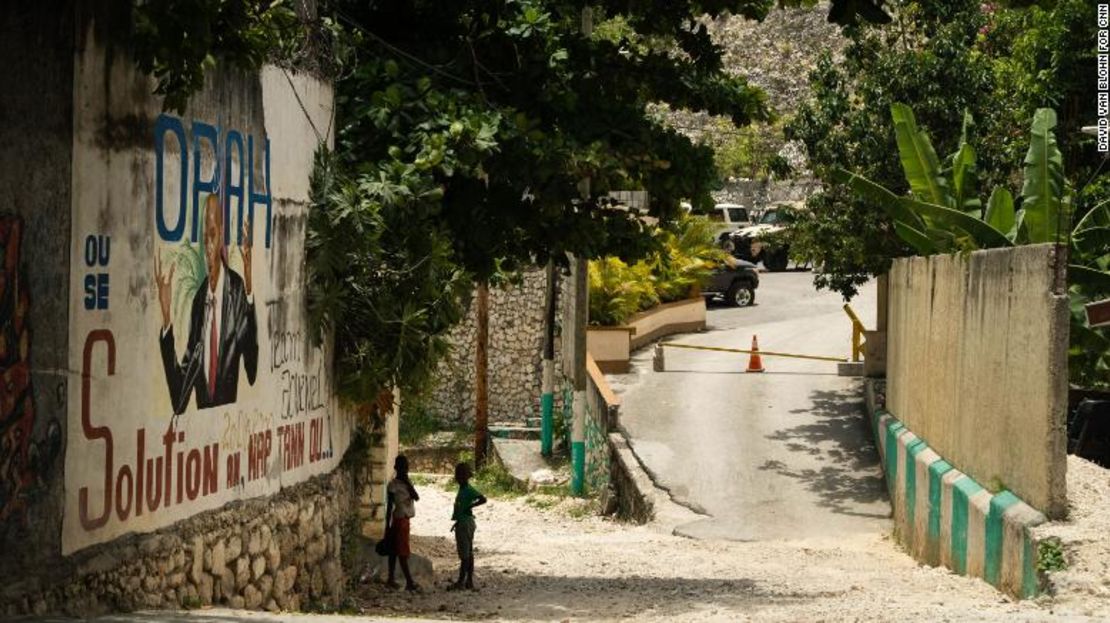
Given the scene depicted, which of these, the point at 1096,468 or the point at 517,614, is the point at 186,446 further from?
the point at 1096,468

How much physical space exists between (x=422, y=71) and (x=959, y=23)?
11.2m

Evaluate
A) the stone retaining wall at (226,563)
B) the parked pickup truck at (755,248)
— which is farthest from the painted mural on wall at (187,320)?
the parked pickup truck at (755,248)

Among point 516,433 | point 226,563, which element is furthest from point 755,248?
point 226,563

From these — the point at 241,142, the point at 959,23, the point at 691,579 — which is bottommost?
the point at 691,579

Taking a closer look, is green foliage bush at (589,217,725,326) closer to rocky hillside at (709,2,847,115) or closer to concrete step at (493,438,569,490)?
concrete step at (493,438,569,490)

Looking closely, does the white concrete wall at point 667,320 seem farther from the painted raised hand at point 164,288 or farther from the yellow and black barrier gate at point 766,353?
the painted raised hand at point 164,288

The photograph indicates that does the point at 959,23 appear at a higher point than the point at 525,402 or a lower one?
higher

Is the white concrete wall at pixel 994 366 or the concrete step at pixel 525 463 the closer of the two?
the white concrete wall at pixel 994 366

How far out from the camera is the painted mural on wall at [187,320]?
30.7 feet

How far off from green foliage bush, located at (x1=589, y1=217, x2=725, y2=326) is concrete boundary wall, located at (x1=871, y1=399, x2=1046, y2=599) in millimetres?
8785

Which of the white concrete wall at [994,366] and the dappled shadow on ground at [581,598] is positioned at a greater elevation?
the white concrete wall at [994,366]

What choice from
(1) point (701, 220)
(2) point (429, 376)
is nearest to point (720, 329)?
(1) point (701, 220)

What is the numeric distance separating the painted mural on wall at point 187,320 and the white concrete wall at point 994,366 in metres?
5.66

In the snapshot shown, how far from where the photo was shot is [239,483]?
465 inches
